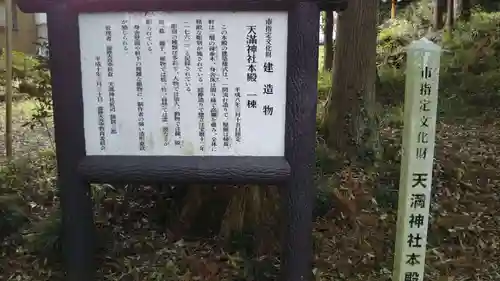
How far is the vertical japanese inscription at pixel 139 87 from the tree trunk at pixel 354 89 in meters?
2.86

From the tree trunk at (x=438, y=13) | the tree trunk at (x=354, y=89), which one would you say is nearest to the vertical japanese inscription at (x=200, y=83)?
the tree trunk at (x=354, y=89)

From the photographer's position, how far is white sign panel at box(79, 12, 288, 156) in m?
3.29

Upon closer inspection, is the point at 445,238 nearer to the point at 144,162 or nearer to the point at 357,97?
the point at 357,97

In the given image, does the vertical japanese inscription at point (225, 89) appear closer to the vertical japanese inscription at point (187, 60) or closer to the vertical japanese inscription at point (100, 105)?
the vertical japanese inscription at point (187, 60)

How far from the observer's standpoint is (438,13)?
48.6 ft

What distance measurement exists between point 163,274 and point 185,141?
52.6 inches

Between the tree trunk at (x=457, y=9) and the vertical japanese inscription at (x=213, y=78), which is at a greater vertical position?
the tree trunk at (x=457, y=9)

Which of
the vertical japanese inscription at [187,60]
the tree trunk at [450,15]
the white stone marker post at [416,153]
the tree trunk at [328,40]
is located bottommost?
the white stone marker post at [416,153]

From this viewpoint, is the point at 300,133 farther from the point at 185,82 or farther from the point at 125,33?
the point at 125,33

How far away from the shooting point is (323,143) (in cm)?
587

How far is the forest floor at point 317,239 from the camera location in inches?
170

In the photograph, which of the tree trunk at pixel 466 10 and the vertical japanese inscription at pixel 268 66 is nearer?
the vertical japanese inscription at pixel 268 66

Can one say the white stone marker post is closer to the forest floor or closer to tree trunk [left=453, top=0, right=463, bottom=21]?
the forest floor

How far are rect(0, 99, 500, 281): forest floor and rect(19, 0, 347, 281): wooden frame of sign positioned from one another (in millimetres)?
1032
